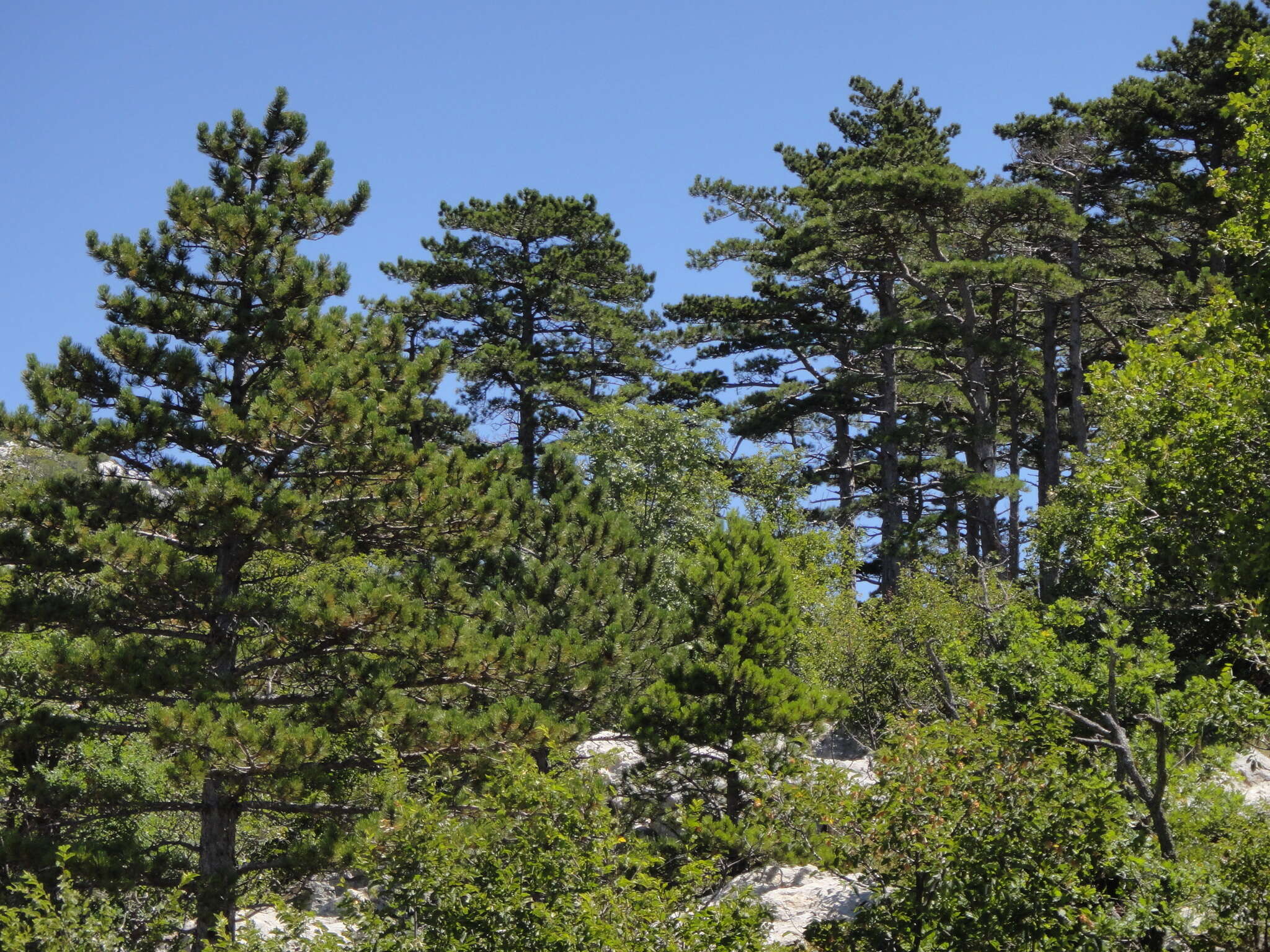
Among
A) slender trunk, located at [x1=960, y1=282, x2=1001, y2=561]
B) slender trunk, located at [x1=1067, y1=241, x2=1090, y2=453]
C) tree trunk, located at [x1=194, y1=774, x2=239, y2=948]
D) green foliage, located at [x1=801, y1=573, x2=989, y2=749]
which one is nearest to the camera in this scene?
tree trunk, located at [x1=194, y1=774, x2=239, y2=948]

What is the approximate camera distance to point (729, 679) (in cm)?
1856

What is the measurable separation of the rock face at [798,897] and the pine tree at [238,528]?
16.7ft

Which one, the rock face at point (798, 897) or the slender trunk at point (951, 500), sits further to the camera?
the slender trunk at point (951, 500)

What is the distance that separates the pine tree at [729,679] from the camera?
18.2 metres

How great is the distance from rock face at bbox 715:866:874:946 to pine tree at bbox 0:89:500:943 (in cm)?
508

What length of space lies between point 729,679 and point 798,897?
12.6 feet

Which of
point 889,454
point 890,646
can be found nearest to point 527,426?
point 889,454

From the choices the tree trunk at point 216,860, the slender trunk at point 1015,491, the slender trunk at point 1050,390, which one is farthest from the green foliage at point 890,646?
the tree trunk at point 216,860

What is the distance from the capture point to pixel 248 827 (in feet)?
60.7

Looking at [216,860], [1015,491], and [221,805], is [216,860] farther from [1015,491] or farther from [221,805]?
[1015,491]

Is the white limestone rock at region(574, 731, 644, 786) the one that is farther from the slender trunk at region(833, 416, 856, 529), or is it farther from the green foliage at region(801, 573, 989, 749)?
the slender trunk at region(833, 416, 856, 529)

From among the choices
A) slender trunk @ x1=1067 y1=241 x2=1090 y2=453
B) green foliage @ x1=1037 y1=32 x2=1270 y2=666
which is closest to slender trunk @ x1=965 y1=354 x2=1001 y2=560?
slender trunk @ x1=1067 y1=241 x2=1090 y2=453

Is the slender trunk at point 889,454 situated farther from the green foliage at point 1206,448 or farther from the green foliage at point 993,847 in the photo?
the green foliage at point 993,847

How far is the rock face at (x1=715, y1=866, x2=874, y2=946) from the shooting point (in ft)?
45.8
